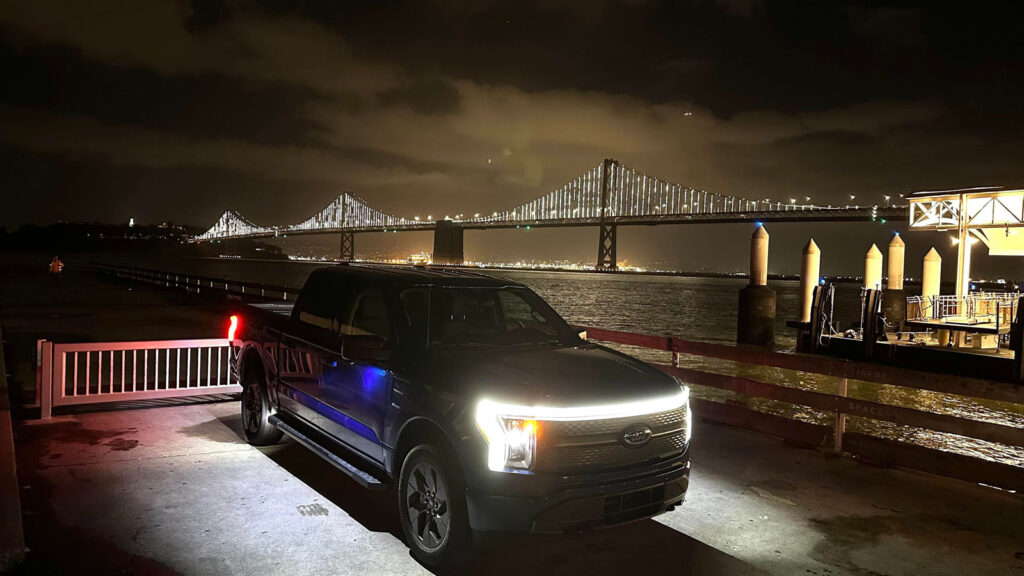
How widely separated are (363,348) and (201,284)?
1261 inches

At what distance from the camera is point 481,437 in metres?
4.21

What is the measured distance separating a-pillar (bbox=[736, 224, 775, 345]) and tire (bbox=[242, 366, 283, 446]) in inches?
770

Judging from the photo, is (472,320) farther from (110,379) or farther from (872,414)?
(110,379)

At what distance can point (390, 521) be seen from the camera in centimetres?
541

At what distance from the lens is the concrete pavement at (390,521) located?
15.4ft

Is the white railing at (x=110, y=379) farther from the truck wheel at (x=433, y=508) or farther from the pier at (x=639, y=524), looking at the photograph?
the truck wheel at (x=433, y=508)

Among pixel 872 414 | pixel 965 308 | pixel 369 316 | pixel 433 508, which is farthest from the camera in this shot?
pixel 965 308

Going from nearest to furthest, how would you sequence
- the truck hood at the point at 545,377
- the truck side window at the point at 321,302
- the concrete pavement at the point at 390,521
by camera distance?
the truck hood at the point at 545,377
the concrete pavement at the point at 390,521
the truck side window at the point at 321,302

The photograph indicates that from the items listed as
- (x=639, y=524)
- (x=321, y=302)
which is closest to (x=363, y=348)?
(x=321, y=302)

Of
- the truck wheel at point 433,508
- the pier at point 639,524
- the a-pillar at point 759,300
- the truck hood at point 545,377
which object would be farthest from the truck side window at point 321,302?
the a-pillar at point 759,300

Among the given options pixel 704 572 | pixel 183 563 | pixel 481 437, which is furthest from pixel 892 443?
pixel 183 563

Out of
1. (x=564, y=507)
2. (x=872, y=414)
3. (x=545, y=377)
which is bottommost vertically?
(x=564, y=507)

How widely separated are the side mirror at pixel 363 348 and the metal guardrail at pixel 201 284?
19.9m

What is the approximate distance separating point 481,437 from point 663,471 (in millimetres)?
1264
